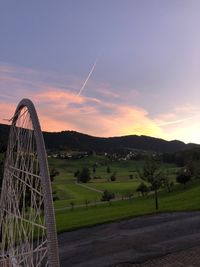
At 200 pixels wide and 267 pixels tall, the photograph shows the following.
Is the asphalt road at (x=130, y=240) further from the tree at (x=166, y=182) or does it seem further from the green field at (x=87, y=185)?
the green field at (x=87, y=185)

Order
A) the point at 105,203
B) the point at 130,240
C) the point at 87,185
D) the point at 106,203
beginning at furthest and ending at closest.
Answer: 1. the point at 87,185
2. the point at 105,203
3. the point at 106,203
4. the point at 130,240

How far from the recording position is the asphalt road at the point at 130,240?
2484cm

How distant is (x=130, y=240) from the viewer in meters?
28.8

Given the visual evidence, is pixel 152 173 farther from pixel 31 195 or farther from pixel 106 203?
pixel 31 195

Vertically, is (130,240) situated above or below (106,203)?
below

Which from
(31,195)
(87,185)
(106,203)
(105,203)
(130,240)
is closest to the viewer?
(31,195)

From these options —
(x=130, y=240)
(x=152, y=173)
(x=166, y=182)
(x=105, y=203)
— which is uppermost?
(x=152, y=173)

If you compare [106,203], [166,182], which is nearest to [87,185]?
[106,203]

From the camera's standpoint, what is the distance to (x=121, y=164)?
19500cm

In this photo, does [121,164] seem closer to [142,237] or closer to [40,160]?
[142,237]

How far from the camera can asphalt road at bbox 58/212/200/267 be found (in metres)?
24.8

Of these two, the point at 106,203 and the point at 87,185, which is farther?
the point at 87,185

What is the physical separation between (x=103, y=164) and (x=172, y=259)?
17178 centimetres

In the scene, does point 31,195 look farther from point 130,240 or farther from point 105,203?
point 105,203
